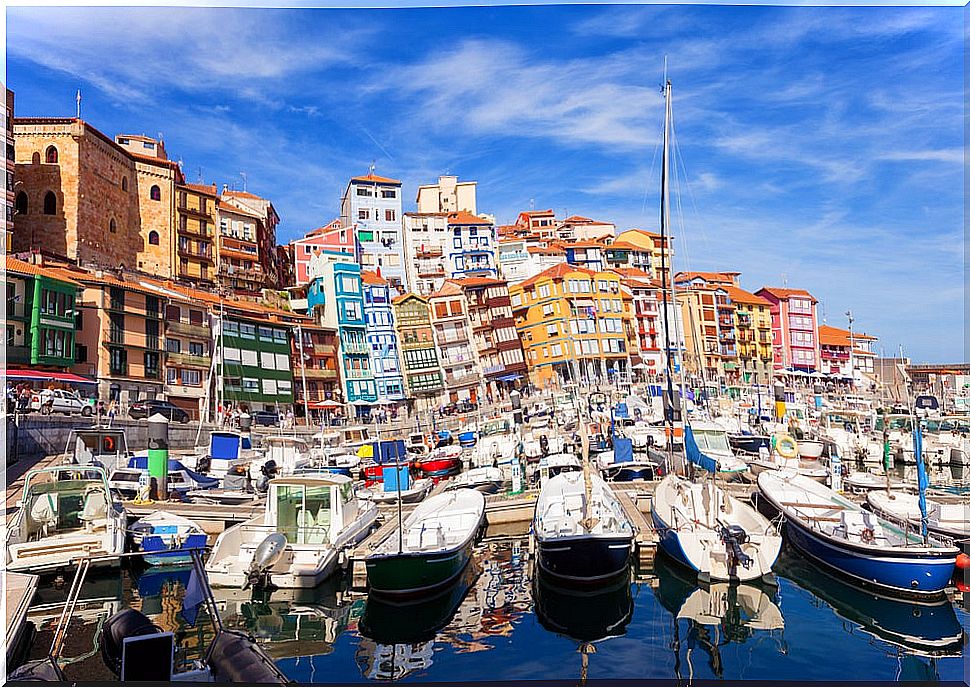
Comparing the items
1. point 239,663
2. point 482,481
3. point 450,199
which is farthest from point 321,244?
Answer: point 239,663

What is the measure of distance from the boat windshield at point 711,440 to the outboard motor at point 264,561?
11093 mm

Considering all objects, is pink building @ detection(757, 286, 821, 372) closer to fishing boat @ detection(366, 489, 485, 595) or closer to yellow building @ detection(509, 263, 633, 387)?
yellow building @ detection(509, 263, 633, 387)

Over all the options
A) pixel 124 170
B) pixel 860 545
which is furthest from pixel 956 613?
pixel 124 170

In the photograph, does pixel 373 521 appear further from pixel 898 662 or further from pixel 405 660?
pixel 898 662

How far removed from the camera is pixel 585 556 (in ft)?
32.8

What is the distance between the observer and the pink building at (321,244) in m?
35.5

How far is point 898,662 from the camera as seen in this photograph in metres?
8.16

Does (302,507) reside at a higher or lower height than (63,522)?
higher

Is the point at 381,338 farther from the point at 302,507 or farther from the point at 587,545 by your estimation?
the point at 587,545

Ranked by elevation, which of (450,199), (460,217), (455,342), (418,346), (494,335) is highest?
(450,199)

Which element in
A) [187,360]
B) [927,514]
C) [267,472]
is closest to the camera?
[927,514]

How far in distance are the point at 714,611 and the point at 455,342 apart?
1160 inches

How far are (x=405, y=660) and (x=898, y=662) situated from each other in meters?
4.93

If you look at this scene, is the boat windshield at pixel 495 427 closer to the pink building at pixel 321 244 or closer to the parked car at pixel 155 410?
the parked car at pixel 155 410
